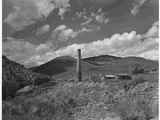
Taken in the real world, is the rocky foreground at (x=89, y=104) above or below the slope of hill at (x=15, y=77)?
below

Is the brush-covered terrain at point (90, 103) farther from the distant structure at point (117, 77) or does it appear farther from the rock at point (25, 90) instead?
the distant structure at point (117, 77)

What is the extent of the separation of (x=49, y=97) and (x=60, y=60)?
2.01 ft

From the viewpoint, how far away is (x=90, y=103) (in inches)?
128

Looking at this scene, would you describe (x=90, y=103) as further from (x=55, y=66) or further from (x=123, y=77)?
(x=123, y=77)

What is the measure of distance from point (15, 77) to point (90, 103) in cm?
166

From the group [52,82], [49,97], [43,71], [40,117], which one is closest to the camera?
[40,117]

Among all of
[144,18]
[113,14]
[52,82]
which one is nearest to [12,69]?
[52,82]

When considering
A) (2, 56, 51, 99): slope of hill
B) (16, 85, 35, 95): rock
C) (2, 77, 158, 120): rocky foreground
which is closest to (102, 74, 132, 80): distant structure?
(2, 77, 158, 120): rocky foreground

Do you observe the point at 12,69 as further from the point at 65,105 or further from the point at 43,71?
the point at 65,105

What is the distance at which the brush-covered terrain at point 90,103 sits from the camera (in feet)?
9.17

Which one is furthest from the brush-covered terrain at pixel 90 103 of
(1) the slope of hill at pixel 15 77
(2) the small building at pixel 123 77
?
(2) the small building at pixel 123 77

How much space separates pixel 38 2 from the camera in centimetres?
323

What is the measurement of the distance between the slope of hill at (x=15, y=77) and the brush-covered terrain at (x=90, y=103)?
0.17m

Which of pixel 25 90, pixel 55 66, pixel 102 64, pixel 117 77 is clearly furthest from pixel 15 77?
pixel 117 77
